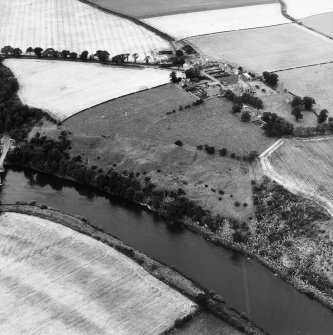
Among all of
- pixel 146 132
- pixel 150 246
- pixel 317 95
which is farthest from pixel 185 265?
pixel 317 95

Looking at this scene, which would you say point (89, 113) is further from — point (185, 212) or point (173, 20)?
point (173, 20)

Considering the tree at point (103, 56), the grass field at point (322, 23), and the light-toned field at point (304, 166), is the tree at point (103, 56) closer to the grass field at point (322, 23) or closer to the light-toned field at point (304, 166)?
the light-toned field at point (304, 166)

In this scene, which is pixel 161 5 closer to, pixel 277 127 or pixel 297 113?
pixel 297 113

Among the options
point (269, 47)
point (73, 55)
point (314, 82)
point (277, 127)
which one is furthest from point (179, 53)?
point (277, 127)

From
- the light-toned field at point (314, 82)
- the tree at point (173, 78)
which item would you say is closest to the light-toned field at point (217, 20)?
the tree at point (173, 78)

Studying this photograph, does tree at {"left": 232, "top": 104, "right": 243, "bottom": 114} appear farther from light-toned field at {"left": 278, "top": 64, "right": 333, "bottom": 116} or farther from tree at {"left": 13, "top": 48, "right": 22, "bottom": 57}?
tree at {"left": 13, "top": 48, "right": 22, "bottom": 57}
